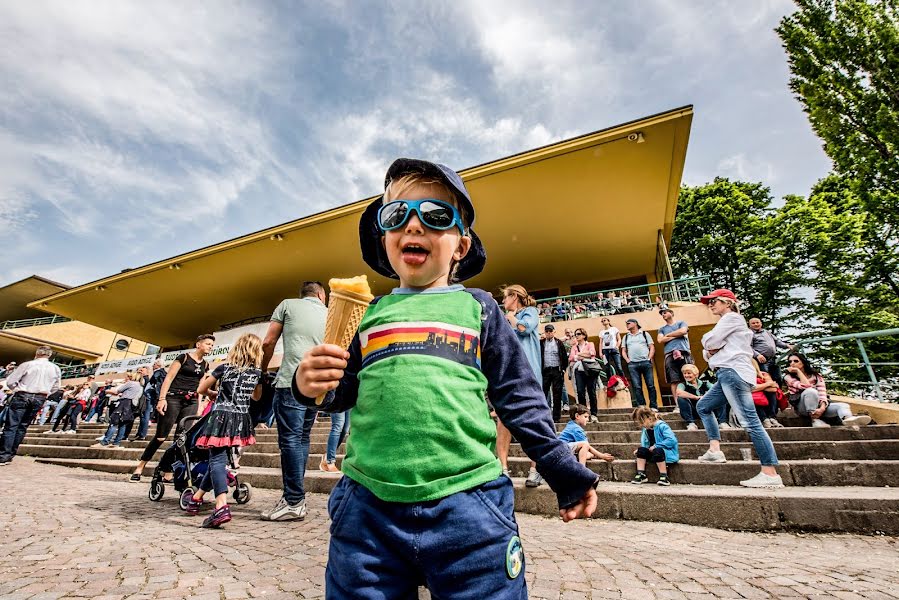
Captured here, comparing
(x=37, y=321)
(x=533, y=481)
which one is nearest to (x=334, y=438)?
(x=533, y=481)

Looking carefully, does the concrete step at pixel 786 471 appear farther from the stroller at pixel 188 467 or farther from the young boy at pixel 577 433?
the stroller at pixel 188 467

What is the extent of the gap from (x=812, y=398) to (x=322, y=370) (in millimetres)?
7965

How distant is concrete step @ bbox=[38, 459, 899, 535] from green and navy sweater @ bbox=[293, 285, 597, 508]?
11.6 feet

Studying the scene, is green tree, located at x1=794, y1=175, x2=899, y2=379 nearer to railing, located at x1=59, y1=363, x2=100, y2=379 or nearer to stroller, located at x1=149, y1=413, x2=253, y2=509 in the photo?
stroller, located at x1=149, y1=413, x2=253, y2=509

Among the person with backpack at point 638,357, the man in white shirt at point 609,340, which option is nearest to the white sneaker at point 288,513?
the person with backpack at point 638,357

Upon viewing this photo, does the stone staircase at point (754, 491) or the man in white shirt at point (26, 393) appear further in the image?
the man in white shirt at point (26, 393)

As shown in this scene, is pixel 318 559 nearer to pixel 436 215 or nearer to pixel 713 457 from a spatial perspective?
pixel 436 215

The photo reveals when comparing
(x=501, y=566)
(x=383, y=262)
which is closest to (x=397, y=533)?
(x=501, y=566)

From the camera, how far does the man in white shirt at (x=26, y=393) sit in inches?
301

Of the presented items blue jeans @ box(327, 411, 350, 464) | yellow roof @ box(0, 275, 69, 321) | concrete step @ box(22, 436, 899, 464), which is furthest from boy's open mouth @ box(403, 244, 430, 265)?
yellow roof @ box(0, 275, 69, 321)

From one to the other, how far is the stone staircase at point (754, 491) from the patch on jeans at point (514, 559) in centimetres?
360

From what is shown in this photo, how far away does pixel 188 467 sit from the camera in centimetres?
467

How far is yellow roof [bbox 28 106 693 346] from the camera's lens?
457 inches

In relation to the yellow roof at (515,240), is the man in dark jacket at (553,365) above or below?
below
